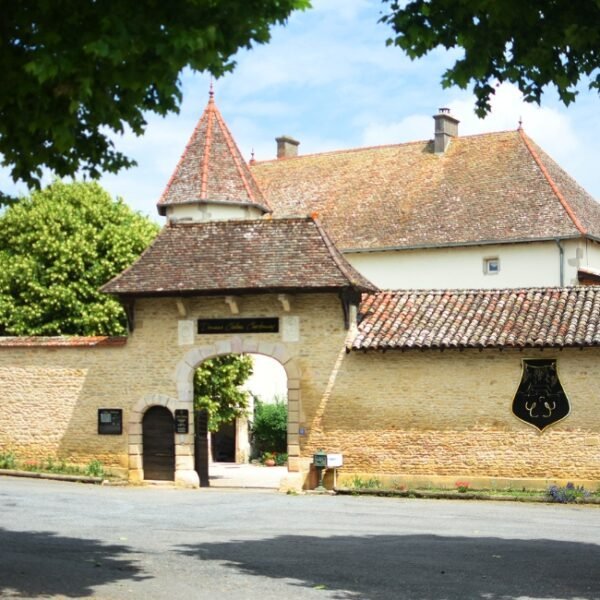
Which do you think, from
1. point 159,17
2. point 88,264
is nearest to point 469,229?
point 88,264

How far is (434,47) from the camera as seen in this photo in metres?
11.0

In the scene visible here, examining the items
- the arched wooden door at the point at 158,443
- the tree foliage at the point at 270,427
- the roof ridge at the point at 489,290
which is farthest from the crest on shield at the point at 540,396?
the tree foliage at the point at 270,427

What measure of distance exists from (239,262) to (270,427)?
1531 centimetres

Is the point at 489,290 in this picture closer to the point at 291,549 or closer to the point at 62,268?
the point at 291,549

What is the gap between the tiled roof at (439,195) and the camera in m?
37.7

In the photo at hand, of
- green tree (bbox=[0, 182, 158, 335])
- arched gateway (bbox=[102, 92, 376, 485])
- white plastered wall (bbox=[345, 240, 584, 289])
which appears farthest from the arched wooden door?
white plastered wall (bbox=[345, 240, 584, 289])

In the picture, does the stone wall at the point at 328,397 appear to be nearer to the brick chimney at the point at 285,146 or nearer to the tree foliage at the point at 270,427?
the tree foliage at the point at 270,427

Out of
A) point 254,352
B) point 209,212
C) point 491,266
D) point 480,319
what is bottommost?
point 254,352

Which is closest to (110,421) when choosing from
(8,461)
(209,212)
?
(8,461)

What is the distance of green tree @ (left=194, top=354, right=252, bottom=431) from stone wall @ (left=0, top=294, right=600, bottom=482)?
6955 mm

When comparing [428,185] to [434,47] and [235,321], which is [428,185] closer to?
[235,321]

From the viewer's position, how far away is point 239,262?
25.5 meters

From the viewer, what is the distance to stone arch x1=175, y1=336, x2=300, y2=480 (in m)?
25.0

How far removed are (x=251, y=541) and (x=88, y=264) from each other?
822 inches
